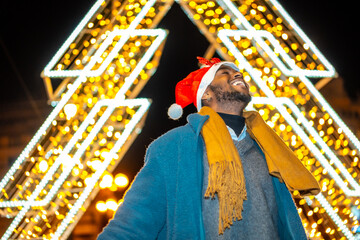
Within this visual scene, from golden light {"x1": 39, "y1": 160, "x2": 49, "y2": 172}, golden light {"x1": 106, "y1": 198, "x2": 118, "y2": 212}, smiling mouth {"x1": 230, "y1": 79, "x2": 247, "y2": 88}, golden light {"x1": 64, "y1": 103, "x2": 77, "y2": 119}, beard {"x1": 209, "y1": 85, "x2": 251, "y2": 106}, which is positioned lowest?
beard {"x1": 209, "y1": 85, "x2": 251, "y2": 106}

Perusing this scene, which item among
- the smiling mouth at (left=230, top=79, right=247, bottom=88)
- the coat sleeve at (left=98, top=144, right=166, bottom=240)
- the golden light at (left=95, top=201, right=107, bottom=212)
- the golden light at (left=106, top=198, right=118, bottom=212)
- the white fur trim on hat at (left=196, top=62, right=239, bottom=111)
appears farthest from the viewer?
the golden light at (left=95, top=201, right=107, bottom=212)

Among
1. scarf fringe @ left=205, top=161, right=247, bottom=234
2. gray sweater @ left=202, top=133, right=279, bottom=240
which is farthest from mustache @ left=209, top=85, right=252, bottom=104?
scarf fringe @ left=205, top=161, right=247, bottom=234

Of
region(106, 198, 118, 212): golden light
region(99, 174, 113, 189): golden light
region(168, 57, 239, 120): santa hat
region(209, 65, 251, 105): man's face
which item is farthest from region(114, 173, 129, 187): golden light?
region(209, 65, 251, 105): man's face

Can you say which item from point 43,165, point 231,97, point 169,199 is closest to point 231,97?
point 231,97

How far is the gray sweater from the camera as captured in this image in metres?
1.95

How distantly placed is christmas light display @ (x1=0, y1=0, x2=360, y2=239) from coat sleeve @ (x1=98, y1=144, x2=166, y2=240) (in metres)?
2.70

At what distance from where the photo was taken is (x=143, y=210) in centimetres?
186

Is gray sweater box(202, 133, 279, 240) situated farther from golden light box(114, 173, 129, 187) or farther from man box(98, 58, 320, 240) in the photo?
golden light box(114, 173, 129, 187)

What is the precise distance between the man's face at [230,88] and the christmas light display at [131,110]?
216cm

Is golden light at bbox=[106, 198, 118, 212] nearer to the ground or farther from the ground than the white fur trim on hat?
farther from the ground

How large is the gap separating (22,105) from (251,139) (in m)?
8.35

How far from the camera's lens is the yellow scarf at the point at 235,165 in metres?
1.91

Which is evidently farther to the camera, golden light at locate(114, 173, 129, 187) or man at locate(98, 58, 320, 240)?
golden light at locate(114, 173, 129, 187)

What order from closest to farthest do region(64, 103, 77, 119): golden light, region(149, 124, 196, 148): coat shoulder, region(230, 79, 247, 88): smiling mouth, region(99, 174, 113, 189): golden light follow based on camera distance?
region(149, 124, 196, 148): coat shoulder → region(230, 79, 247, 88): smiling mouth → region(64, 103, 77, 119): golden light → region(99, 174, 113, 189): golden light
